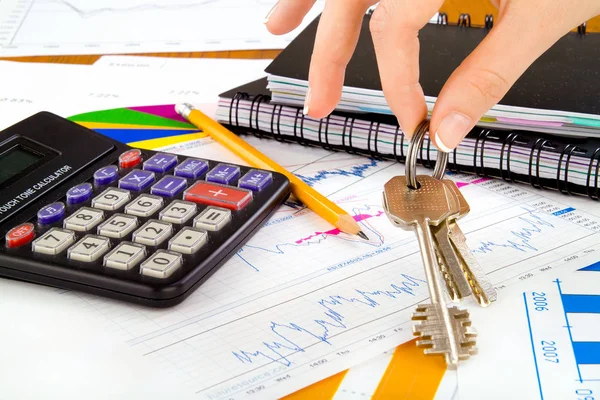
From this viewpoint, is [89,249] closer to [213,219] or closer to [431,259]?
[213,219]

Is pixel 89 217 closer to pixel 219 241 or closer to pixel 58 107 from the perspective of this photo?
pixel 219 241

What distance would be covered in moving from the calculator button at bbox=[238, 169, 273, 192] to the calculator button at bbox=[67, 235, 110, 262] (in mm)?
139

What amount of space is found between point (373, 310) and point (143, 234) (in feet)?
0.61

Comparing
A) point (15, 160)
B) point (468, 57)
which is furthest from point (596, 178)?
point (15, 160)

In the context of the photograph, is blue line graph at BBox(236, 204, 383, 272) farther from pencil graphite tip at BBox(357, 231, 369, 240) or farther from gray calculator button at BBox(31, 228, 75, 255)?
gray calculator button at BBox(31, 228, 75, 255)

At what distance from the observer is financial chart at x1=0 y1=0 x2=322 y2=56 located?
44.5 inches

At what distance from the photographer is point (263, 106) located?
82 cm

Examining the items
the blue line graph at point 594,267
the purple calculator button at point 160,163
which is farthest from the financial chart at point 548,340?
the purple calculator button at point 160,163

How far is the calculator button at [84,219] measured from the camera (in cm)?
60

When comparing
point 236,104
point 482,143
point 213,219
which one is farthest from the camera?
point 236,104

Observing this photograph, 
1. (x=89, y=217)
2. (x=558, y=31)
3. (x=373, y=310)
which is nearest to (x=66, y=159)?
(x=89, y=217)

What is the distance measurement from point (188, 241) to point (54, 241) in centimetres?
10

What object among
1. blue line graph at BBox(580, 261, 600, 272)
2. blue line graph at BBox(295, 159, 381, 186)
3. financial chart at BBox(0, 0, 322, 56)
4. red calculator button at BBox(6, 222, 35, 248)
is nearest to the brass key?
blue line graph at BBox(580, 261, 600, 272)

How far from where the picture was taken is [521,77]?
768mm
